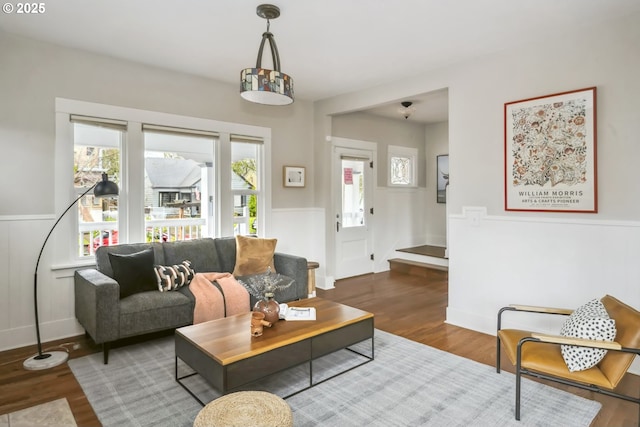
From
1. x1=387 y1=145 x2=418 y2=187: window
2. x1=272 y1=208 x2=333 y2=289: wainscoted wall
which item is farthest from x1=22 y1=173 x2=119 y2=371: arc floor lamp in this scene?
x1=387 y1=145 x2=418 y2=187: window

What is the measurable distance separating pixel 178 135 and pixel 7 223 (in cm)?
174

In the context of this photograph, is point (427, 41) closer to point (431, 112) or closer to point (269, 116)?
point (269, 116)

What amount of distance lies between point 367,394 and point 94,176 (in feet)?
10.5

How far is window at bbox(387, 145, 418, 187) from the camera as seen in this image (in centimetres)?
650

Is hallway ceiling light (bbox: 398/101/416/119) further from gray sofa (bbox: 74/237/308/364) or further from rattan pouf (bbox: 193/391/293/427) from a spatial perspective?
rattan pouf (bbox: 193/391/293/427)

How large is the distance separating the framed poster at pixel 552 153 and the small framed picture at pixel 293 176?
8.93 feet

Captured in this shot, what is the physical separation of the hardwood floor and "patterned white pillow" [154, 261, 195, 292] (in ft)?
2.12

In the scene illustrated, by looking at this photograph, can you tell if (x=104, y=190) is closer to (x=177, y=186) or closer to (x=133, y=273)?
(x=133, y=273)

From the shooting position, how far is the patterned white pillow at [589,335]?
6.72 feet

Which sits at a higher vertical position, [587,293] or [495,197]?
[495,197]

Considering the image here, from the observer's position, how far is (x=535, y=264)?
330cm

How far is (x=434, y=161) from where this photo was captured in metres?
6.97

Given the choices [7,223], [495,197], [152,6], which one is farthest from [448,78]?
[7,223]

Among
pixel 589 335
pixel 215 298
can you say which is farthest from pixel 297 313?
pixel 589 335
